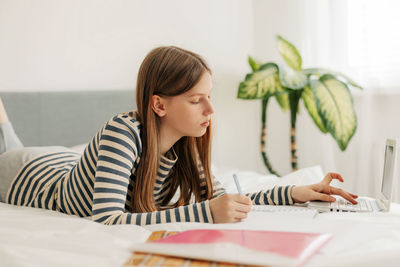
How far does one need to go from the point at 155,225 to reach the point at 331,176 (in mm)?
529

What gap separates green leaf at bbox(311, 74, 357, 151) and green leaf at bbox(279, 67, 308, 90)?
0.06m

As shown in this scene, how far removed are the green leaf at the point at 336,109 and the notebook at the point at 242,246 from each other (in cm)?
163

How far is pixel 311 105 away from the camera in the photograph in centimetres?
249

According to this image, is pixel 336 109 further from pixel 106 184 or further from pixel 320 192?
pixel 106 184

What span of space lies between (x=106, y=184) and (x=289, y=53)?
1.77 m

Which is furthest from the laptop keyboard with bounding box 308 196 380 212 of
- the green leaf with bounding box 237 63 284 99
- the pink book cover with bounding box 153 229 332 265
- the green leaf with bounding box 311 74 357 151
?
the green leaf with bounding box 237 63 284 99

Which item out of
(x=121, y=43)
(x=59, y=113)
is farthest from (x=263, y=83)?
(x=59, y=113)

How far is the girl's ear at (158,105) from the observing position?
1.20 metres

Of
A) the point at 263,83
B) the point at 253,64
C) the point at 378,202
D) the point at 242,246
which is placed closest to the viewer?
the point at 242,246

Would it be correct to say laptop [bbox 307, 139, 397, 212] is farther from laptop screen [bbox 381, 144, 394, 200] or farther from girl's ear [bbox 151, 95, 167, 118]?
girl's ear [bbox 151, 95, 167, 118]

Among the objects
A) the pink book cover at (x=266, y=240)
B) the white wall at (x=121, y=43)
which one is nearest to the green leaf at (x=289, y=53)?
the white wall at (x=121, y=43)

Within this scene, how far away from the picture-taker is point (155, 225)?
972mm

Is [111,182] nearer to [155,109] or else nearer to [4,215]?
[155,109]

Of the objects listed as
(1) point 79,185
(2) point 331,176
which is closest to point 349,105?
(2) point 331,176
